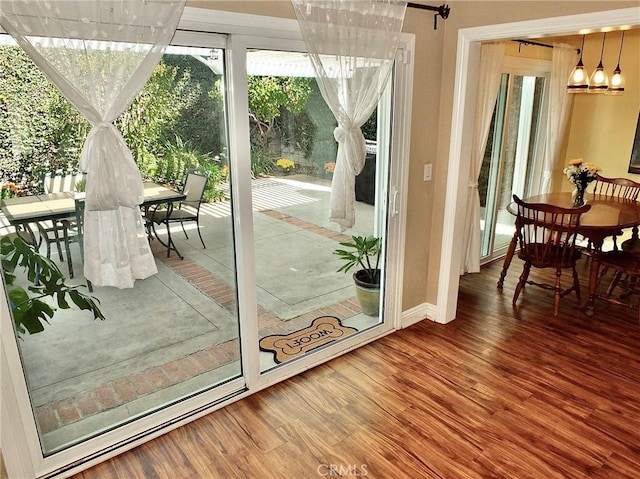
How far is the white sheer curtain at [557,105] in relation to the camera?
4.70m

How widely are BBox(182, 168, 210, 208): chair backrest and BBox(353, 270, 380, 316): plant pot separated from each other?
4.70ft

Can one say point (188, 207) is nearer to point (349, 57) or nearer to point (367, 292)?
point (349, 57)

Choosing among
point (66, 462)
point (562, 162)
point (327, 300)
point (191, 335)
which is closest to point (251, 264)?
point (191, 335)

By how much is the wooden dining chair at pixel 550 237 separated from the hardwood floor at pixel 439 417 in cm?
52

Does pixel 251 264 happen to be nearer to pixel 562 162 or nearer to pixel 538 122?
pixel 538 122

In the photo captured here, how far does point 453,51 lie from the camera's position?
10.0ft

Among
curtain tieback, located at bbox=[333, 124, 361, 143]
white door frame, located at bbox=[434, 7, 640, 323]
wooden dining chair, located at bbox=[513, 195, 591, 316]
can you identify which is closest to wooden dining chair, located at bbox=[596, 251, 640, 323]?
wooden dining chair, located at bbox=[513, 195, 591, 316]

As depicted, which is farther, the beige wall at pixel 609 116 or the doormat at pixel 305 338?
the beige wall at pixel 609 116

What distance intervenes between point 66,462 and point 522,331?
3047mm

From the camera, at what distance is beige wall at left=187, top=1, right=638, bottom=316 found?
2.70m

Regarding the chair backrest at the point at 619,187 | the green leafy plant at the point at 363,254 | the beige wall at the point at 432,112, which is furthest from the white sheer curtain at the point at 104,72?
the chair backrest at the point at 619,187

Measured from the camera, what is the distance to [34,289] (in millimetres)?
2014

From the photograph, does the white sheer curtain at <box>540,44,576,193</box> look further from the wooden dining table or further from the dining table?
the dining table
